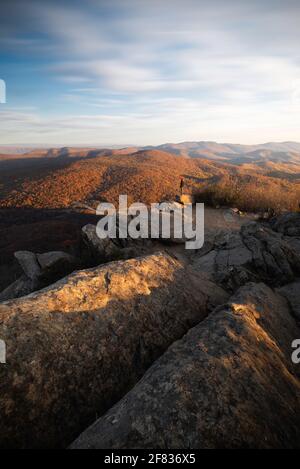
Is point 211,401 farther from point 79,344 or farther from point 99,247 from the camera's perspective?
point 99,247

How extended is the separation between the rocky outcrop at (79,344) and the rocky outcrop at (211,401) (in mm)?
373

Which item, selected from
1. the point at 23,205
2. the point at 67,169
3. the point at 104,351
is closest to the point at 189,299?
the point at 104,351

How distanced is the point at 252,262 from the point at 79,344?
189 inches

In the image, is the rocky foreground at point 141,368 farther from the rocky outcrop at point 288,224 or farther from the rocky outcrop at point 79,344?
the rocky outcrop at point 288,224

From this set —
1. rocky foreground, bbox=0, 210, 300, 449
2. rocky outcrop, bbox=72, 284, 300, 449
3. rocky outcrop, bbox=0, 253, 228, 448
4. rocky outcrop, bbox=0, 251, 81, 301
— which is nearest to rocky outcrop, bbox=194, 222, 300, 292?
rocky foreground, bbox=0, 210, 300, 449

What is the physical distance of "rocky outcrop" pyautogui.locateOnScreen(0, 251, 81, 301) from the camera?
23.5 ft

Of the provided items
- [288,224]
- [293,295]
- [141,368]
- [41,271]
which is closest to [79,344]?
[141,368]

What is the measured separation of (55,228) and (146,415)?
12.2 meters

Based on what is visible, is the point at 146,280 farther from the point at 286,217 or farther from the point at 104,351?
the point at 286,217

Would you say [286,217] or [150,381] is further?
[286,217]

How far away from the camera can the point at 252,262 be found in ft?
21.5

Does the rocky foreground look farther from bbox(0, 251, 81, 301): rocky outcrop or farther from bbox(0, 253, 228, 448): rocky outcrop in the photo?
bbox(0, 251, 81, 301): rocky outcrop

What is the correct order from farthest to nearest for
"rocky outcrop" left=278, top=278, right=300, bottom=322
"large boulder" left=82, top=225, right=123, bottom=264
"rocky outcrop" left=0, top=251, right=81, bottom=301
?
"large boulder" left=82, top=225, right=123, bottom=264 → "rocky outcrop" left=0, top=251, right=81, bottom=301 → "rocky outcrop" left=278, top=278, right=300, bottom=322
